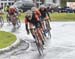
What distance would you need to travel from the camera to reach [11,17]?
29797 millimetres

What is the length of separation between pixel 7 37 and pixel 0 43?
265 centimetres

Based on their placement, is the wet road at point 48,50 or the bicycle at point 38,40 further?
the bicycle at point 38,40

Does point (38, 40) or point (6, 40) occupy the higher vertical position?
point (38, 40)

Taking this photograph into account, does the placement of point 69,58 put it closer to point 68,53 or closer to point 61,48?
point 68,53

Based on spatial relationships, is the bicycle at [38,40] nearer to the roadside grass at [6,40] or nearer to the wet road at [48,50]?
the wet road at [48,50]

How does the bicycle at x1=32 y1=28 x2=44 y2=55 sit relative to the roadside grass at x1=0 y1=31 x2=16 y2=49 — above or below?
above

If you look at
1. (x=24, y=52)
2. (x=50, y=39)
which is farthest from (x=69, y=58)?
(x=50, y=39)

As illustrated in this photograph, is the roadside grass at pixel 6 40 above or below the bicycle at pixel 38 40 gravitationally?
below

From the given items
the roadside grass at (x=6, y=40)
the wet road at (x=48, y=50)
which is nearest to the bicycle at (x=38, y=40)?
the wet road at (x=48, y=50)

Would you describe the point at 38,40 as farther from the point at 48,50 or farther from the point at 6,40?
the point at 6,40

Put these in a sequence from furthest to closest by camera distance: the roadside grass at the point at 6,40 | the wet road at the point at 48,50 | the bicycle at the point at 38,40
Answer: the roadside grass at the point at 6,40 → the bicycle at the point at 38,40 → the wet road at the point at 48,50

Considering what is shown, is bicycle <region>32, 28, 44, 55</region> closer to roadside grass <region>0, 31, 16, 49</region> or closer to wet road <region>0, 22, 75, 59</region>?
wet road <region>0, 22, 75, 59</region>

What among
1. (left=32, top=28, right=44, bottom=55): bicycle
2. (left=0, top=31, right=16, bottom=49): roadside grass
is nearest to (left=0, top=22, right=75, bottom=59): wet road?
(left=32, top=28, right=44, bottom=55): bicycle

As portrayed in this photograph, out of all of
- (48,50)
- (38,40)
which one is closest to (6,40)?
(48,50)
